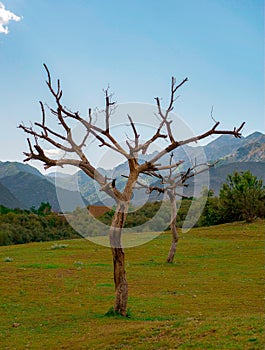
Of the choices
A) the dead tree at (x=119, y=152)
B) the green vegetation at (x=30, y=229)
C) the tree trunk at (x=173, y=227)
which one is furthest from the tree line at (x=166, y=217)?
the dead tree at (x=119, y=152)

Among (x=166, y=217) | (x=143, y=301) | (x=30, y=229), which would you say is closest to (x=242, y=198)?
(x=166, y=217)

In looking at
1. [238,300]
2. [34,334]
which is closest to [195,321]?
[34,334]

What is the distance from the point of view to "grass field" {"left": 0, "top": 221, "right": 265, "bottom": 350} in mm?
10453

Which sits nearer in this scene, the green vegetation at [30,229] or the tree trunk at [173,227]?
the tree trunk at [173,227]

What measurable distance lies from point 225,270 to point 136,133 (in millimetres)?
12973

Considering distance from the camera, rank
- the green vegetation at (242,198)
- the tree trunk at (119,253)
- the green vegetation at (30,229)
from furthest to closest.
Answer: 1. the green vegetation at (30,229)
2. the green vegetation at (242,198)
3. the tree trunk at (119,253)

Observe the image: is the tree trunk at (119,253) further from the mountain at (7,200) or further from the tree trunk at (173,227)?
the mountain at (7,200)

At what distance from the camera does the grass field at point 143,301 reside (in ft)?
34.3

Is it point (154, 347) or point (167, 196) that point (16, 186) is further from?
point (154, 347)

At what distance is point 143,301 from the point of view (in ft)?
55.2

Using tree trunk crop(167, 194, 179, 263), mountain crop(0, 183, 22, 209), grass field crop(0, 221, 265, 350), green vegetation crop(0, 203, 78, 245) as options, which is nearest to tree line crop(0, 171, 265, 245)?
green vegetation crop(0, 203, 78, 245)

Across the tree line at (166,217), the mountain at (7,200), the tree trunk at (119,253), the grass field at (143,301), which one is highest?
the mountain at (7,200)

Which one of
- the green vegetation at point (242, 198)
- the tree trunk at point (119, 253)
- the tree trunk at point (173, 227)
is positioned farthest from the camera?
the green vegetation at point (242, 198)

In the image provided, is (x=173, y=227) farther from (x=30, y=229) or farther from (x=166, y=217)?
(x=30, y=229)
